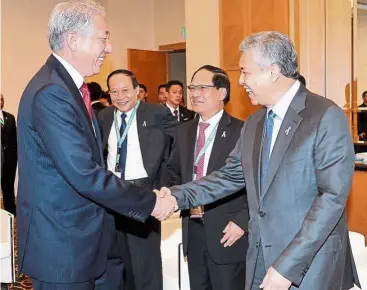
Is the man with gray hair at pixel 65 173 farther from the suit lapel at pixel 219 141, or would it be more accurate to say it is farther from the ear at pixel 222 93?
the ear at pixel 222 93

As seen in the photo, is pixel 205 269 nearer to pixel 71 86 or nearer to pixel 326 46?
pixel 71 86

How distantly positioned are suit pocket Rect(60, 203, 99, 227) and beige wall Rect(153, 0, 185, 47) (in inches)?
388

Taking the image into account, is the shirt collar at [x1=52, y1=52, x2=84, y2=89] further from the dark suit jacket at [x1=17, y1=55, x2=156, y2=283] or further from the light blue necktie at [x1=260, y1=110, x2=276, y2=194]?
the light blue necktie at [x1=260, y1=110, x2=276, y2=194]

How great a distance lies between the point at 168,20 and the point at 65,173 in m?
10.3

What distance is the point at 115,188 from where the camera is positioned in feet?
7.39

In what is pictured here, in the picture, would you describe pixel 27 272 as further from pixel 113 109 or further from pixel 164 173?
pixel 113 109

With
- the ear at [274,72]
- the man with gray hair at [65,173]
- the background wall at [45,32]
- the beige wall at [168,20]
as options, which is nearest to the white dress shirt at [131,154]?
the man with gray hair at [65,173]

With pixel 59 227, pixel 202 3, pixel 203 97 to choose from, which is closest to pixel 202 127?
pixel 203 97

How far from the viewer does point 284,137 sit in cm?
209

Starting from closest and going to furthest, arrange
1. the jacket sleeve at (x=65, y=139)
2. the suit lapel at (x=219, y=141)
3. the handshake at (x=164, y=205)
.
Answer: the jacket sleeve at (x=65, y=139) < the handshake at (x=164, y=205) < the suit lapel at (x=219, y=141)

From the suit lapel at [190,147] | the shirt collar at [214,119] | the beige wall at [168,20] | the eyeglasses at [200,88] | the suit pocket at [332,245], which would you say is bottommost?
the suit pocket at [332,245]

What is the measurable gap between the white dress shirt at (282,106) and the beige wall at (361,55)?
5.09m

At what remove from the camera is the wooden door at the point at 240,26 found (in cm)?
694

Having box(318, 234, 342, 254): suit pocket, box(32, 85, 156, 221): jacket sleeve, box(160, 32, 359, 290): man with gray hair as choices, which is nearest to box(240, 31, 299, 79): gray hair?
box(160, 32, 359, 290): man with gray hair
